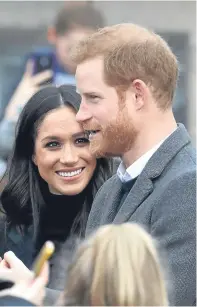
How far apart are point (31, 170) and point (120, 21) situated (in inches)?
50.7

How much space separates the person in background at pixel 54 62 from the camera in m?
4.61

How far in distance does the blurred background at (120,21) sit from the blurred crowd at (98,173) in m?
0.05

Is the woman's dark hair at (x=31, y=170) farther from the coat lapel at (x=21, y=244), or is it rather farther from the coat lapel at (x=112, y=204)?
the coat lapel at (x=112, y=204)

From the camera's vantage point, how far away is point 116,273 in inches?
95.1

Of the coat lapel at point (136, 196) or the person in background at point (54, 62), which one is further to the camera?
the person in background at point (54, 62)

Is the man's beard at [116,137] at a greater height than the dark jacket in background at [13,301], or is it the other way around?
the man's beard at [116,137]

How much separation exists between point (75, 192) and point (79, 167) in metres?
0.10

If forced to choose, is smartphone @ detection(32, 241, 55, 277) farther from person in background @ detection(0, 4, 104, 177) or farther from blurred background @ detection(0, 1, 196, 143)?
blurred background @ detection(0, 1, 196, 143)

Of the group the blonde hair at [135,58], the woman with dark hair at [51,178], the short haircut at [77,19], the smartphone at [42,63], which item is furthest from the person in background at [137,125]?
the smartphone at [42,63]

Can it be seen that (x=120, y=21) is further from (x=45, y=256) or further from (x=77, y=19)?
(x=45, y=256)

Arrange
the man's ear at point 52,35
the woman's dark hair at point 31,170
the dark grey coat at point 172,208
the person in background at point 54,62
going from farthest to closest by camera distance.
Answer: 1. the man's ear at point 52,35
2. the person in background at point 54,62
3. the woman's dark hair at point 31,170
4. the dark grey coat at point 172,208

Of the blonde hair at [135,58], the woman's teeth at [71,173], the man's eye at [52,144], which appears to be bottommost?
the woman's teeth at [71,173]

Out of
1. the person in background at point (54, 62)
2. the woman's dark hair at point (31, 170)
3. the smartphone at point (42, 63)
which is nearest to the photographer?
the woman's dark hair at point (31, 170)

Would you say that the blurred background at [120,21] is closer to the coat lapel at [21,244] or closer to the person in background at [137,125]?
the coat lapel at [21,244]
